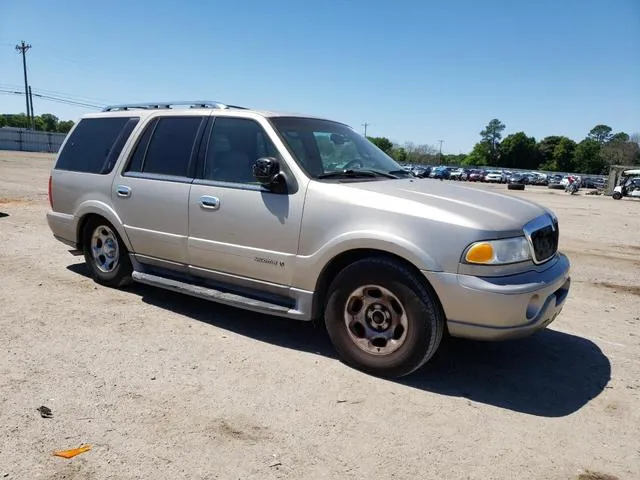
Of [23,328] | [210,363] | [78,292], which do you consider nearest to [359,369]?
[210,363]

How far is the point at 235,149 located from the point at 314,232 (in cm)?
120

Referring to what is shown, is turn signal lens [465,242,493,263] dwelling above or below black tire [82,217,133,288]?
above

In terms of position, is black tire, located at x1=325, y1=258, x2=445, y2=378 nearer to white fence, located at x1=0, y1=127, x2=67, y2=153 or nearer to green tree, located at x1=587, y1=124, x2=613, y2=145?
white fence, located at x1=0, y1=127, x2=67, y2=153

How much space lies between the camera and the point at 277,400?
3365mm

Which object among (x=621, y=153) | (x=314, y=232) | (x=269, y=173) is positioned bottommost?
(x=314, y=232)

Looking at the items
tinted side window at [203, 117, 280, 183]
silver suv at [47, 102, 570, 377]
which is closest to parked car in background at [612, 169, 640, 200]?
silver suv at [47, 102, 570, 377]

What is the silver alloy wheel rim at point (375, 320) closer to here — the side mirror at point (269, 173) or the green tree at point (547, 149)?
the side mirror at point (269, 173)

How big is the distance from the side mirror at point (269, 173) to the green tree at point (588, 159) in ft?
422

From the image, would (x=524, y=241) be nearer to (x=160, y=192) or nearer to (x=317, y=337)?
(x=317, y=337)

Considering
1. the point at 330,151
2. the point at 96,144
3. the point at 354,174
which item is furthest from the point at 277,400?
the point at 96,144

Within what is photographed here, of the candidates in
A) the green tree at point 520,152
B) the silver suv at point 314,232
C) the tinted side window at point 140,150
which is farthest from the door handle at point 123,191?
the green tree at point 520,152

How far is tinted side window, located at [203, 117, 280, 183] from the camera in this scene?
4.38 meters

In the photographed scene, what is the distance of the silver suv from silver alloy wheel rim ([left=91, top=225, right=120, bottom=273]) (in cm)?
2

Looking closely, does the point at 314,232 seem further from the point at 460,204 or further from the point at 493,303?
the point at 493,303
